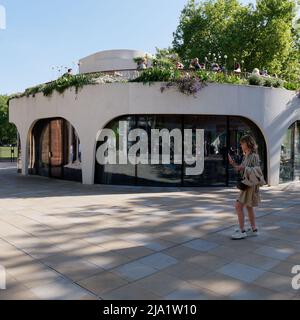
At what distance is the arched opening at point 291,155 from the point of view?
45.4 feet

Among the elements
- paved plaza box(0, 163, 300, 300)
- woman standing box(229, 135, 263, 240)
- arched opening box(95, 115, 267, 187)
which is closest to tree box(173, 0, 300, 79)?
arched opening box(95, 115, 267, 187)

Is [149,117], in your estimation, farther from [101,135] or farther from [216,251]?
[216,251]

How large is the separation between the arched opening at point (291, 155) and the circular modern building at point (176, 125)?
3.5 inches

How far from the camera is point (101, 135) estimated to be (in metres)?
12.8

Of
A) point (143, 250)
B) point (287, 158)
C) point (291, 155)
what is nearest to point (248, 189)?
point (143, 250)

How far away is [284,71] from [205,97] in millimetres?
20185

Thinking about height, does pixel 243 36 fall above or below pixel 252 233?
above

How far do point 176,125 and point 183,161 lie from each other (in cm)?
128

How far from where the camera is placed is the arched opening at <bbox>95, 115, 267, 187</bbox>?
1246cm

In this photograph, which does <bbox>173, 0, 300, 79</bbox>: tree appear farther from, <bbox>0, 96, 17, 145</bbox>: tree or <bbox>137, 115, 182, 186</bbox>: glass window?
<bbox>0, 96, 17, 145</bbox>: tree

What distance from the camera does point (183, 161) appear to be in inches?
492

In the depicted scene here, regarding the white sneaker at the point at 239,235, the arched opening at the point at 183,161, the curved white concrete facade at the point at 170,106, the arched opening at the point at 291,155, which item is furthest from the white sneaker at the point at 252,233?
the arched opening at the point at 291,155

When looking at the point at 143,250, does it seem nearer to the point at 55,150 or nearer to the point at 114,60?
the point at 55,150

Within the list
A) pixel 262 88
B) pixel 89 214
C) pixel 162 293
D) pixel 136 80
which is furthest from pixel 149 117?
pixel 162 293
